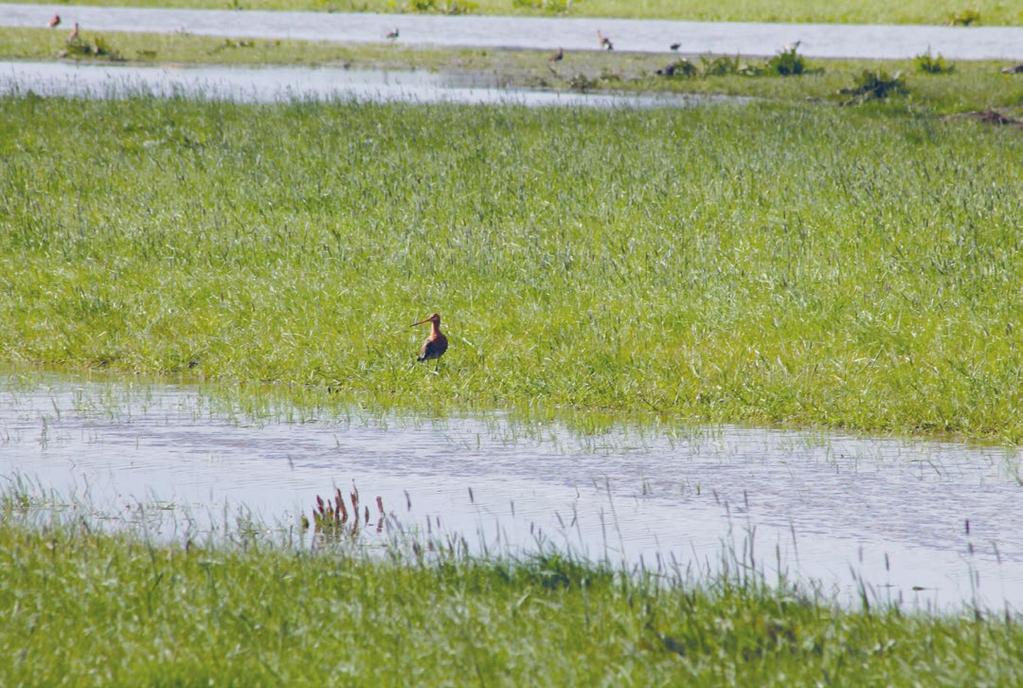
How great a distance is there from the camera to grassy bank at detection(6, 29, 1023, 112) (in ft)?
104

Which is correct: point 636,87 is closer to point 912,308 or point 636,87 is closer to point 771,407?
point 912,308

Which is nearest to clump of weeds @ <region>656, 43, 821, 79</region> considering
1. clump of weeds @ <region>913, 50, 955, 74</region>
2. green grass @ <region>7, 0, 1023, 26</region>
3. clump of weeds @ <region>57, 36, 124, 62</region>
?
clump of weeds @ <region>913, 50, 955, 74</region>

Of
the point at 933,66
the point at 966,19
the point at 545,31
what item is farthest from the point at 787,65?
the point at 966,19

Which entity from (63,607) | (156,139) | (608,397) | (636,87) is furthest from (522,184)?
(636,87)

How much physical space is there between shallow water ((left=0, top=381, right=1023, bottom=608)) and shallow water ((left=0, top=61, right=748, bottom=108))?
1657cm

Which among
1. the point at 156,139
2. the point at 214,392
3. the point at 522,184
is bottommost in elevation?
the point at 214,392

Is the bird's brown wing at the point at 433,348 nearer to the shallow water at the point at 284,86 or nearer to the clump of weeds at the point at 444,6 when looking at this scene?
the shallow water at the point at 284,86

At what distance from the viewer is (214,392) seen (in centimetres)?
1277

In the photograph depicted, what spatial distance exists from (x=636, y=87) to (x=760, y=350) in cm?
2306

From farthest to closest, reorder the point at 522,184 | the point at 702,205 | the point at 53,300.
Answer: the point at 522,184
the point at 702,205
the point at 53,300

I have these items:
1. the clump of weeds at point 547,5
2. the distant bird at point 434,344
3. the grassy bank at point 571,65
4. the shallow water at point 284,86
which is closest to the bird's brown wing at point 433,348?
the distant bird at point 434,344

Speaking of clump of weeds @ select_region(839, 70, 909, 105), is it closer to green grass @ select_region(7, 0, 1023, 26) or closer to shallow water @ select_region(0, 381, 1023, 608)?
shallow water @ select_region(0, 381, 1023, 608)

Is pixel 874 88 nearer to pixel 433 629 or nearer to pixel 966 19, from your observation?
pixel 433 629

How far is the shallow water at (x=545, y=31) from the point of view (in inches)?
1855
